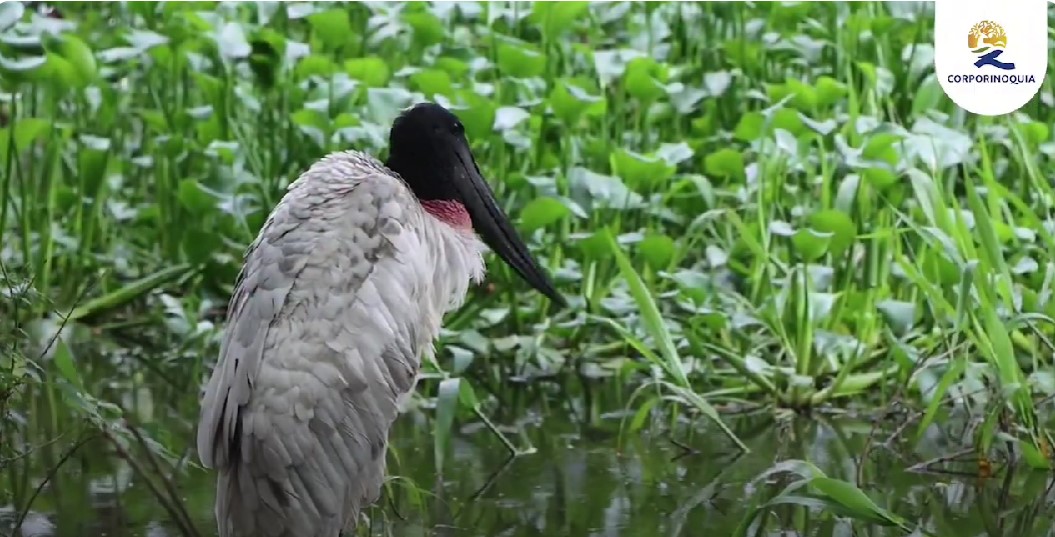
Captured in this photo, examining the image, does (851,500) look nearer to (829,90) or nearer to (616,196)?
(616,196)

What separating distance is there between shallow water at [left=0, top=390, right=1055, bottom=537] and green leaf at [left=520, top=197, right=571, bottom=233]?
0.75 metres

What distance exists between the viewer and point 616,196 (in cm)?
635

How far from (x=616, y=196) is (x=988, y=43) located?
50.2 inches

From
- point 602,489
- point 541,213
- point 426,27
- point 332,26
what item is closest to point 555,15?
point 426,27

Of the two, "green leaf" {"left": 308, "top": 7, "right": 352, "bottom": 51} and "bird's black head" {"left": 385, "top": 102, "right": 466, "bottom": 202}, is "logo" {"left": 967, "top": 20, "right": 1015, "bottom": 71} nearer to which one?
"bird's black head" {"left": 385, "top": 102, "right": 466, "bottom": 202}

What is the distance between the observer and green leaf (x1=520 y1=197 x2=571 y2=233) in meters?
6.05

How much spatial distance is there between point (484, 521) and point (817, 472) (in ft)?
3.55

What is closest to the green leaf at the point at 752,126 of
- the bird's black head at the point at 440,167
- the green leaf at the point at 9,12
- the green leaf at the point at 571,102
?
the green leaf at the point at 571,102

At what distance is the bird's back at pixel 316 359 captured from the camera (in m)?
3.95

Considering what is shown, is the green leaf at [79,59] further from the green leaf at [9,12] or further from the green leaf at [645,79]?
the green leaf at [645,79]

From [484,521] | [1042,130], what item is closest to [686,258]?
[1042,130]

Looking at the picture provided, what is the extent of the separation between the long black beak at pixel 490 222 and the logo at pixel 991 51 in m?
1.76

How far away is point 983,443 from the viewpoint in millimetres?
5047

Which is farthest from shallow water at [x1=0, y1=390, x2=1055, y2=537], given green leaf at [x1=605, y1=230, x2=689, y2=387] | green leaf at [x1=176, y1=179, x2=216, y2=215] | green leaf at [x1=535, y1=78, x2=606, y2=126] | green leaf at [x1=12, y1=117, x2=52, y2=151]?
green leaf at [x1=535, y1=78, x2=606, y2=126]
